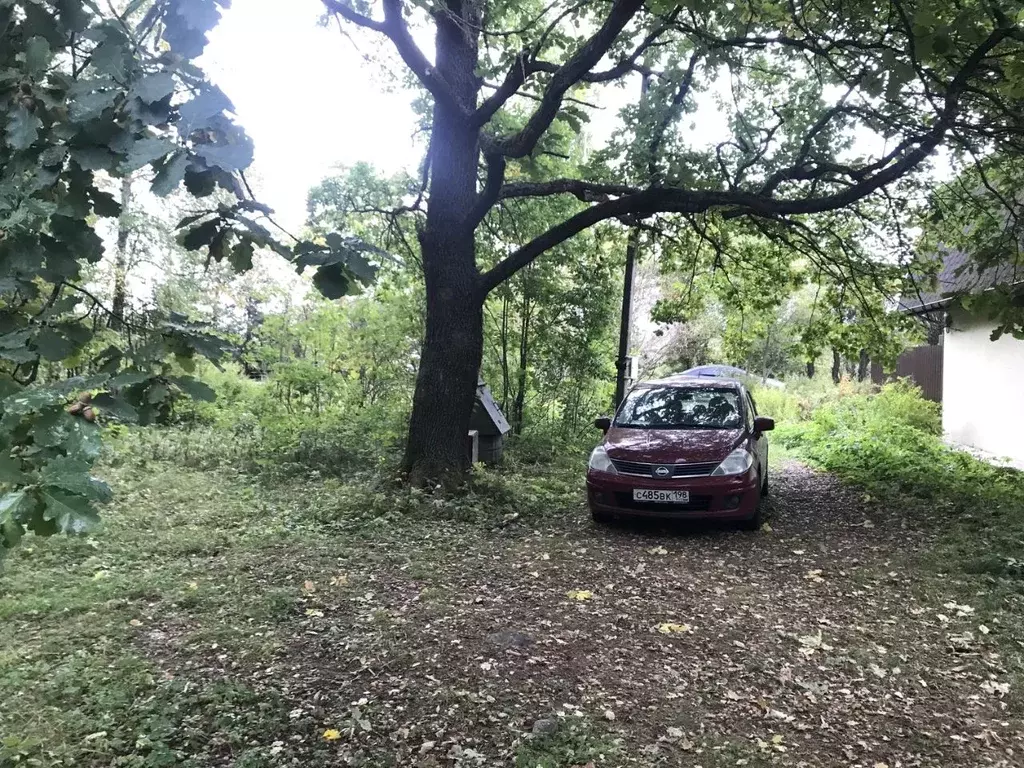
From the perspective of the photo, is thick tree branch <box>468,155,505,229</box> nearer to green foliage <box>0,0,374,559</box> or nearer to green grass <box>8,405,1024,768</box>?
green grass <box>8,405,1024,768</box>

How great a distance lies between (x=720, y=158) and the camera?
9141mm

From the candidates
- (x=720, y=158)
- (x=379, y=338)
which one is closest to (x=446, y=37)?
(x=720, y=158)

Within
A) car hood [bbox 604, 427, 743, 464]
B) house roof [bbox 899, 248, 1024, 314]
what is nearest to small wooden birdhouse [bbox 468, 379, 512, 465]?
car hood [bbox 604, 427, 743, 464]

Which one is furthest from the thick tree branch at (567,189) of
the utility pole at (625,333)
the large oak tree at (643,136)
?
the utility pole at (625,333)

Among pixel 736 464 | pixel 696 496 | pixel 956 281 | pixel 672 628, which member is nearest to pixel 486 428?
pixel 696 496

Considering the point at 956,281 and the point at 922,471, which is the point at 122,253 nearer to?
the point at 922,471

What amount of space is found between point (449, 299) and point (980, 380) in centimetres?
1131

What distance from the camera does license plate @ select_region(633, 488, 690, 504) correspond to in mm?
7325

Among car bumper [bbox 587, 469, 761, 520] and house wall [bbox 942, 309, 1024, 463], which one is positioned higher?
house wall [bbox 942, 309, 1024, 463]

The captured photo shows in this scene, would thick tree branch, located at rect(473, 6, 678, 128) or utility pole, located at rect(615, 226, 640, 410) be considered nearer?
thick tree branch, located at rect(473, 6, 678, 128)

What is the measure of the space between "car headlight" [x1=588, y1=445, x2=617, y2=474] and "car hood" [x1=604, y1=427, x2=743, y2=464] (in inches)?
2.6

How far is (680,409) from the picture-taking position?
8633mm

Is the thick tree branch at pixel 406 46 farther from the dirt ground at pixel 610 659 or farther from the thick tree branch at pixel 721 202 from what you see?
the dirt ground at pixel 610 659

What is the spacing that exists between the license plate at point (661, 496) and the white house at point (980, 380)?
6226mm
